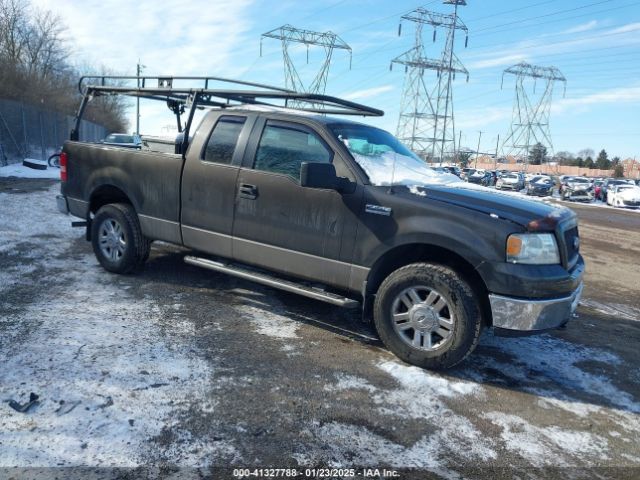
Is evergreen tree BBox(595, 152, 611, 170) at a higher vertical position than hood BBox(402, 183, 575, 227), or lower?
higher

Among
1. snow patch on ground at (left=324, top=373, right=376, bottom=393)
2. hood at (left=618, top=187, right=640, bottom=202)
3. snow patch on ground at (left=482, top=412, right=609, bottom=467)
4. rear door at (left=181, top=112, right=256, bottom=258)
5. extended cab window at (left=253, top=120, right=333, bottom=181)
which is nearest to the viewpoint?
snow patch on ground at (left=482, top=412, right=609, bottom=467)

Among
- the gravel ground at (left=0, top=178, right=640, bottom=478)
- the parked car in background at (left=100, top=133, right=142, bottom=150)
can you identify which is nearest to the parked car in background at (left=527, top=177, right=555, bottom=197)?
the parked car in background at (left=100, top=133, right=142, bottom=150)

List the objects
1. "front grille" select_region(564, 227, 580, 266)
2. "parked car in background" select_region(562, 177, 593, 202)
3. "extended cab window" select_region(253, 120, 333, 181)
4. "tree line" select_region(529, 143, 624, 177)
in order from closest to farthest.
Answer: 1. "front grille" select_region(564, 227, 580, 266)
2. "extended cab window" select_region(253, 120, 333, 181)
3. "parked car in background" select_region(562, 177, 593, 202)
4. "tree line" select_region(529, 143, 624, 177)

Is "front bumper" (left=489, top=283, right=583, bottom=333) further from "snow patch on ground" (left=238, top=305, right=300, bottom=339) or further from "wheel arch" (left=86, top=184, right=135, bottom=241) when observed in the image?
"wheel arch" (left=86, top=184, right=135, bottom=241)

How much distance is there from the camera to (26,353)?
3508 millimetres

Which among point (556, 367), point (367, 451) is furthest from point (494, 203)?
point (367, 451)

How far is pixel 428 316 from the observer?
3807 millimetres

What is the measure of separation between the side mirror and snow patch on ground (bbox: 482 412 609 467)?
2083 millimetres

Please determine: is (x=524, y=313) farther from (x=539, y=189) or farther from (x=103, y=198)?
(x=539, y=189)

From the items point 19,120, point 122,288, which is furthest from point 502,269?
point 19,120

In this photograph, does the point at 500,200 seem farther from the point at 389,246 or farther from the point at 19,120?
the point at 19,120

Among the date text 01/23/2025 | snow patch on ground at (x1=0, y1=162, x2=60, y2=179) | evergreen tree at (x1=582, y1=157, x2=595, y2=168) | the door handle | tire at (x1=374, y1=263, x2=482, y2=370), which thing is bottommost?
the date text 01/23/2025

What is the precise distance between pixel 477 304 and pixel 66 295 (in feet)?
12.8

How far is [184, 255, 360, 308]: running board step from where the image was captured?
4.09m
